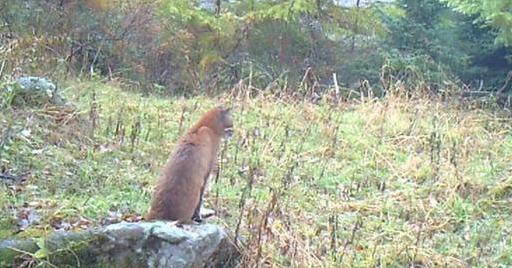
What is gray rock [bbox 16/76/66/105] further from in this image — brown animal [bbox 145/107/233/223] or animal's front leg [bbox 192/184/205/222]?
animal's front leg [bbox 192/184/205/222]

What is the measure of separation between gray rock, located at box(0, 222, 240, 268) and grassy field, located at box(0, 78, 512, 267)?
28 centimetres

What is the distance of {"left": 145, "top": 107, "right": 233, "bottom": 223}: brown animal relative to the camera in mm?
4293

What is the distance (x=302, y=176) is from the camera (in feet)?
20.4

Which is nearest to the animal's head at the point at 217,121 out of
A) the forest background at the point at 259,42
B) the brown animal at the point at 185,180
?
the brown animal at the point at 185,180

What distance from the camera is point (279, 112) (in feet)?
27.1

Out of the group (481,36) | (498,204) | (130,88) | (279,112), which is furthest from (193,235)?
(481,36)

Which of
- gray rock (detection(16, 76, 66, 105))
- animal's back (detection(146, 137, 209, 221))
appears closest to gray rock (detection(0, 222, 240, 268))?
animal's back (detection(146, 137, 209, 221))

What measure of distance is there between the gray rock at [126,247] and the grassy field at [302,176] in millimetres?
282

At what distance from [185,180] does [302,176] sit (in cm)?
200

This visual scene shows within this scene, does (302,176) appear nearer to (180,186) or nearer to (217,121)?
(217,121)

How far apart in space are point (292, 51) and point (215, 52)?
4.16ft

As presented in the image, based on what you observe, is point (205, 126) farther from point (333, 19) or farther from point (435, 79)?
point (333, 19)

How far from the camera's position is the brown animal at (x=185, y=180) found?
169 inches

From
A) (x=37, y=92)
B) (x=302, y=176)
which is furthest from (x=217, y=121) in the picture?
(x=37, y=92)
